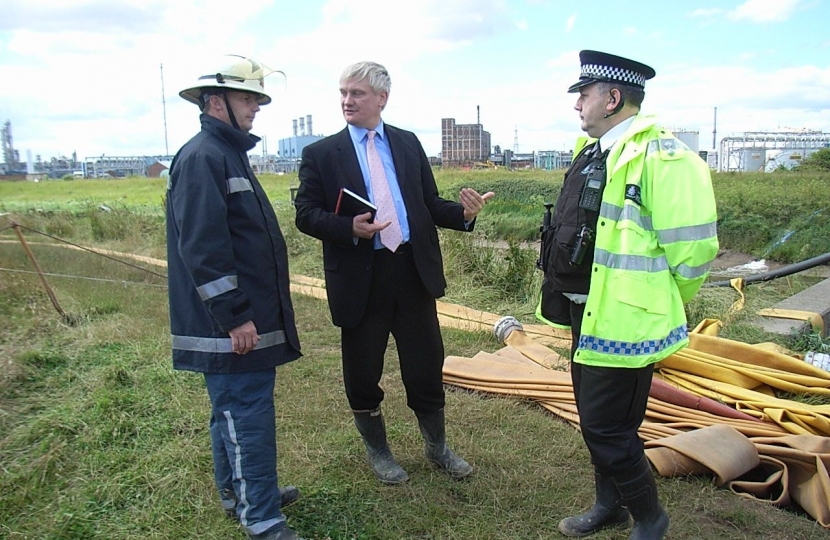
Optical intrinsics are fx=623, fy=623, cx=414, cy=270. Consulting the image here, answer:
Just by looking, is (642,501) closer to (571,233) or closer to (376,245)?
(571,233)

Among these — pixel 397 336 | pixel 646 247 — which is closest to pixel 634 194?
pixel 646 247

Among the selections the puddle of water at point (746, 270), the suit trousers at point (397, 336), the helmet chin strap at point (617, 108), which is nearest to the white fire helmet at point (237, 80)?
the suit trousers at point (397, 336)

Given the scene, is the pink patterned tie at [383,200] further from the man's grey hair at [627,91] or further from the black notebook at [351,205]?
the man's grey hair at [627,91]

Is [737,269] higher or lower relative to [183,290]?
lower

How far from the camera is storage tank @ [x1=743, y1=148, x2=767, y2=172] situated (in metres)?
35.4

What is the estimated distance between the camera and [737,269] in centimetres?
1205

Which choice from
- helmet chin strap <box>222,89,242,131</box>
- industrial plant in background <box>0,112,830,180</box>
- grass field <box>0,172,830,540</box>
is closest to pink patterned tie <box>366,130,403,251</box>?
helmet chin strap <box>222,89,242,131</box>

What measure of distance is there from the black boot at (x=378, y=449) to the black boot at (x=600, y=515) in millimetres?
869

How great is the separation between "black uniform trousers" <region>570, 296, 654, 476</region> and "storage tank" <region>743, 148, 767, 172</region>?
120 feet

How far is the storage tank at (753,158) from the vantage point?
3541 centimetres

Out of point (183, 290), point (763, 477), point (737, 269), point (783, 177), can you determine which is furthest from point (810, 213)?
point (183, 290)

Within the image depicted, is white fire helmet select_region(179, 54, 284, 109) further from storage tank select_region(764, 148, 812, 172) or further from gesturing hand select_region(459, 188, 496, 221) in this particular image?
storage tank select_region(764, 148, 812, 172)

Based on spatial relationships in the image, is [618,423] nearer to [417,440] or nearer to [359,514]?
[359,514]

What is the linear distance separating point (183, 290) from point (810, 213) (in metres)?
15.3
